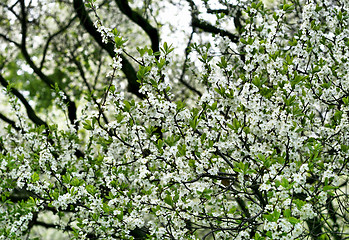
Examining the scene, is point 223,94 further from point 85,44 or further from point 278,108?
point 85,44

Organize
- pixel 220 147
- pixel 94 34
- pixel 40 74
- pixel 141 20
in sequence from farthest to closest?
pixel 40 74 → pixel 141 20 → pixel 94 34 → pixel 220 147

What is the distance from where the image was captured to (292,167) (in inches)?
119

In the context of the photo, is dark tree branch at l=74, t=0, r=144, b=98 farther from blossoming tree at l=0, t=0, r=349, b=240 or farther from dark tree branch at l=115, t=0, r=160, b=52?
blossoming tree at l=0, t=0, r=349, b=240

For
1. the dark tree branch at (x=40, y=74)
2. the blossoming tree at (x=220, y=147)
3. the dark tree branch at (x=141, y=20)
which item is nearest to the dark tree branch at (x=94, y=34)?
the dark tree branch at (x=141, y=20)

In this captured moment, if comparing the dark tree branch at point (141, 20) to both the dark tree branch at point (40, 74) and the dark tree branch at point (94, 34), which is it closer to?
the dark tree branch at point (94, 34)

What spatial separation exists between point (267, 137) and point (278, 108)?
1.02 feet

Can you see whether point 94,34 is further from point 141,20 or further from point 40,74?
point 40,74

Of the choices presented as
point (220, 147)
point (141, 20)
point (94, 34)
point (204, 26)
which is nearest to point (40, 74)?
point (94, 34)

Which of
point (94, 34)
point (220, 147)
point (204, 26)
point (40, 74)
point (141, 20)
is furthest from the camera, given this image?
point (40, 74)

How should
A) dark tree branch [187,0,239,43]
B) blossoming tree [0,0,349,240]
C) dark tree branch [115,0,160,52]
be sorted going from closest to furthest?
1. blossoming tree [0,0,349,240]
2. dark tree branch [187,0,239,43]
3. dark tree branch [115,0,160,52]

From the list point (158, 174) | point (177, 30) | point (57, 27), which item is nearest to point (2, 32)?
point (57, 27)

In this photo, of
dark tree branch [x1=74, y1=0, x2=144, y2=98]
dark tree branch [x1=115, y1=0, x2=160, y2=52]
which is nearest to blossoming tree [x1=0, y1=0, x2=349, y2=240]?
dark tree branch [x1=74, y1=0, x2=144, y2=98]

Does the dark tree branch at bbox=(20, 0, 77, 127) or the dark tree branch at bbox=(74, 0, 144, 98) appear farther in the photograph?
the dark tree branch at bbox=(20, 0, 77, 127)

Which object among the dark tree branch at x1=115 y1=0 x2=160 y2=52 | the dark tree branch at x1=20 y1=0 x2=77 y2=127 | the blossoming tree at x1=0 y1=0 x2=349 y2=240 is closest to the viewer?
the blossoming tree at x1=0 y1=0 x2=349 y2=240
